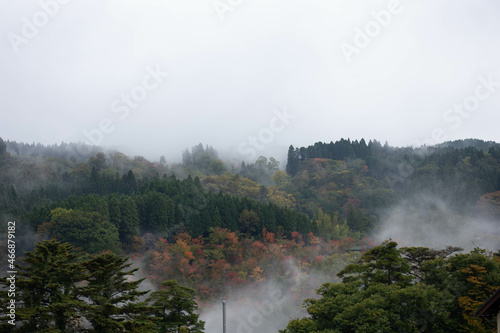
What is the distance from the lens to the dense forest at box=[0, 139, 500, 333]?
13343 mm

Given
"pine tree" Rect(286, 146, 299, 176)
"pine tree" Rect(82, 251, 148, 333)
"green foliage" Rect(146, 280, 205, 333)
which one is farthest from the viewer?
"pine tree" Rect(286, 146, 299, 176)

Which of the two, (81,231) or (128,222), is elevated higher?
(128,222)

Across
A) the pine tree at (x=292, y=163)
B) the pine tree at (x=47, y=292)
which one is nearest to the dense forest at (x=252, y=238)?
the pine tree at (x=47, y=292)

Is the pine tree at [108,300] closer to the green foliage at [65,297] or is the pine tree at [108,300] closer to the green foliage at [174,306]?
the green foliage at [65,297]

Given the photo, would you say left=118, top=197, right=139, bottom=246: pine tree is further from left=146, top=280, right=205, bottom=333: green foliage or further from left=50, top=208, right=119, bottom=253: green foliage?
left=146, top=280, right=205, bottom=333: green foliage

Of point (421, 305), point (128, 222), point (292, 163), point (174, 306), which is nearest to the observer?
point (421, 305)

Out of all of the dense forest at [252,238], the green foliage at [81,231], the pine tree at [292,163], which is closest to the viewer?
the dense forest at [252,238]

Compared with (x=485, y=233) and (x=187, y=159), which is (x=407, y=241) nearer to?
(x=485, y=233)

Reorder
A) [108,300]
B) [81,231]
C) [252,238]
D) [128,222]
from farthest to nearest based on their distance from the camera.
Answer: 1. [252,238]
2. [128,222]
3. [81,231]
4. [108,300]

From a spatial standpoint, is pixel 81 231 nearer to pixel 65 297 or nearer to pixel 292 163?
pixel 65 297

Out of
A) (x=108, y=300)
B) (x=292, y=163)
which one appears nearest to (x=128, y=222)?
(x=108, y=300)

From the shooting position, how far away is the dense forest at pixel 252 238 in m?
13.3

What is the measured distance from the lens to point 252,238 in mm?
40781

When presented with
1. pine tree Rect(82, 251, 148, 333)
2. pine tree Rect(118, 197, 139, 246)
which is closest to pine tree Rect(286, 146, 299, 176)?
pine tree Rect(118, 197, 139, 246)
